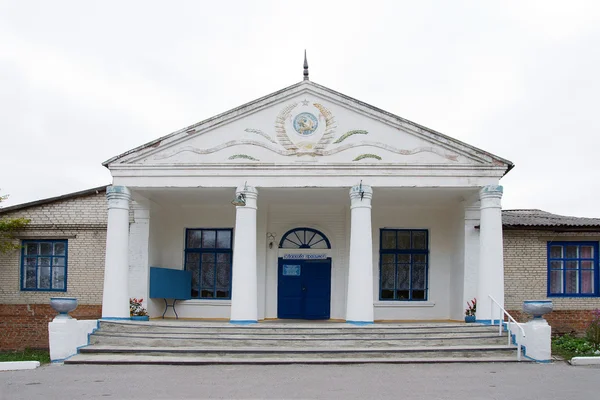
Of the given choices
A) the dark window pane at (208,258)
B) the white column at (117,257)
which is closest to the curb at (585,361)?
the white column at (117,257)

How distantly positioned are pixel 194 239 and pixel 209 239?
1.35 ft

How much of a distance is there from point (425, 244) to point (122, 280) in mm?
7960

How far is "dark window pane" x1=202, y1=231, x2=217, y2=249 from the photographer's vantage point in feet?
64.7

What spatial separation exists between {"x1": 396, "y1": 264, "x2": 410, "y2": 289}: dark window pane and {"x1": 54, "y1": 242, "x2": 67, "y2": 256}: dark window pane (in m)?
8.83

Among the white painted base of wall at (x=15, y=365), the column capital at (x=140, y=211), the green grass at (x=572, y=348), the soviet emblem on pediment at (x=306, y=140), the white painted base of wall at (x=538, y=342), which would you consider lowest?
the white painted base of wall at (x=15, y=365)

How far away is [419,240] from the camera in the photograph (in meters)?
19.4

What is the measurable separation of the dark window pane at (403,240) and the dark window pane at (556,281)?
3.69 m

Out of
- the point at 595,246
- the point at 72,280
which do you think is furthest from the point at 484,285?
the point at 72,280

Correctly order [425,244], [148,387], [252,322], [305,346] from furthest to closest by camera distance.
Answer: [425,244], [252,322], [305,346], [148,387]

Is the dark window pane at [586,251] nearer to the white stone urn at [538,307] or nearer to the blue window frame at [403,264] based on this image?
the blue window frame at [403,264]

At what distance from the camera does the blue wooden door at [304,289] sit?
63.0ft

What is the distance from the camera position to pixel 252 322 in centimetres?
1568

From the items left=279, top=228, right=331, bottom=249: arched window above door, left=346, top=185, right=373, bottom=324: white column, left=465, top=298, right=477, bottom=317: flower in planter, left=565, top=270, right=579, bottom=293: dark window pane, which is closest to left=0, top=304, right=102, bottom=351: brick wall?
left=279, top=228, right=331, bottom=249: arched window above door

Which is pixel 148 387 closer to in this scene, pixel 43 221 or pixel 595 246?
pixel 43 221
